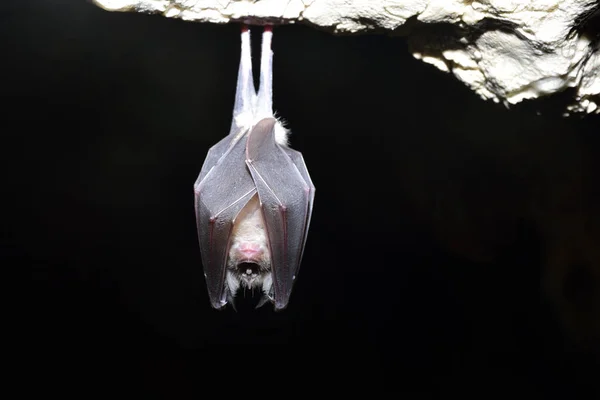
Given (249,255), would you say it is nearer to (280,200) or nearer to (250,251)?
(250,251)

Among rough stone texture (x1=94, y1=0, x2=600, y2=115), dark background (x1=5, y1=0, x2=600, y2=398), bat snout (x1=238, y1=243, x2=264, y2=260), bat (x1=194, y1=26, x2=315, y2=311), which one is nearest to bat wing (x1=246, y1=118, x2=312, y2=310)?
bat (x1=194, y1=26, x2=315, y2=311)

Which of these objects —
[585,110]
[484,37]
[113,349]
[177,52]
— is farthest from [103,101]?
[585,110]

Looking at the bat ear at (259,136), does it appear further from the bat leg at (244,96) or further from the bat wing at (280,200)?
the bat leg at (244,96)

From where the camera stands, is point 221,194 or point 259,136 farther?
point 221,194

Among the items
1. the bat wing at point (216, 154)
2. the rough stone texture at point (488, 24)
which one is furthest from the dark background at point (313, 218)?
the bat wing at point (216, 154)

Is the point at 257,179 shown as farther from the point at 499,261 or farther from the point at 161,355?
the point at 161,355

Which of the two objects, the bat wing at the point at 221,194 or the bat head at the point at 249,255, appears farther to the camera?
the bat head at the point at 249,255

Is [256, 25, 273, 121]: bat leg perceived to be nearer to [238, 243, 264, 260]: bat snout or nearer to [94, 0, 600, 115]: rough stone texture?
[94, 0, 600, 115]: rough stone texture

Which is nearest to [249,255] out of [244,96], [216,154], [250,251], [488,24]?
[250,251]
